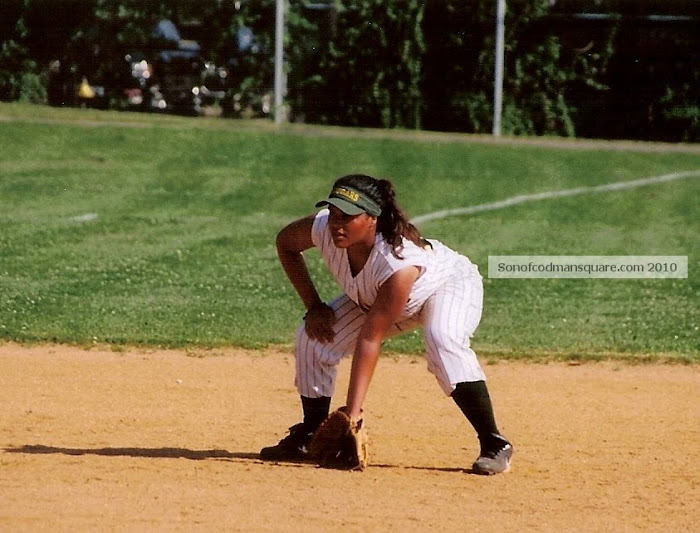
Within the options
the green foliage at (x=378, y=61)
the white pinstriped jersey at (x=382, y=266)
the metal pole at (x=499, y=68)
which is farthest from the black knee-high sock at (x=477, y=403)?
the green foliage at (x=378, y=61)

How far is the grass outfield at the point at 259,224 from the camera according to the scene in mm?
10117

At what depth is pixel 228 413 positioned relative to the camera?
7.29 m

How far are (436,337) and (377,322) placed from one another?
0.92ft

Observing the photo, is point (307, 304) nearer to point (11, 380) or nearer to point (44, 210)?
point (11, 380)

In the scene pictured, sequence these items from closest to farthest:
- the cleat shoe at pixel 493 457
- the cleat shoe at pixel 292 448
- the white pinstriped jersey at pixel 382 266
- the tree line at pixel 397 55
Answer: the white pinstriped jersey at pixel 382 266, the cleat shoe at pixel 493 457, the cleat shoe at pixel 292 448, the tree line at pixel 397 55

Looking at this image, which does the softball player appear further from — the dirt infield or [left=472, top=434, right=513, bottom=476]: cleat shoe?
the dirt infield

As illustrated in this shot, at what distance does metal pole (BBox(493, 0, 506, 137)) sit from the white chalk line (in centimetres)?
370

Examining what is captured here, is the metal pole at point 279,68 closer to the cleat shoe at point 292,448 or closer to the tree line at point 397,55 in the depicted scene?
the tree line at point 397,55

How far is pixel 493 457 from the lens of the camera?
593 cm

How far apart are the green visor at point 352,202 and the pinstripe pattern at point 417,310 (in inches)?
6.7

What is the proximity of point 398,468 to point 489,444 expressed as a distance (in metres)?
0.42

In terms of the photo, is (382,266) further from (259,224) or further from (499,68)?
(499,68)

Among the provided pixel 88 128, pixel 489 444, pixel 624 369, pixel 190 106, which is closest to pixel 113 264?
pixel 624 369

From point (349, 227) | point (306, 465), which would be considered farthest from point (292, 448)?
point (349, 227)
